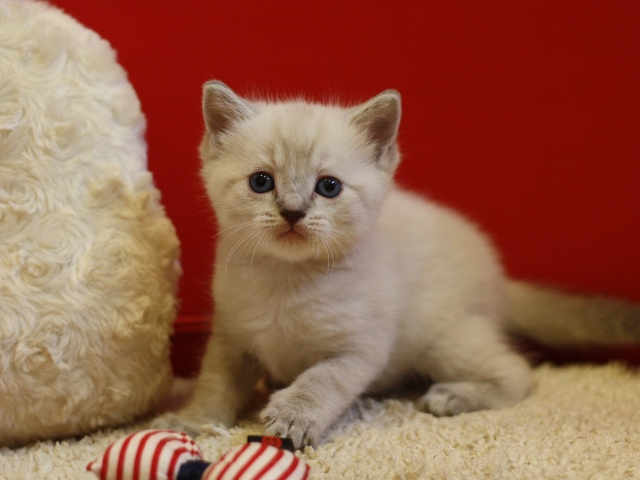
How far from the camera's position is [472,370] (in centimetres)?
154

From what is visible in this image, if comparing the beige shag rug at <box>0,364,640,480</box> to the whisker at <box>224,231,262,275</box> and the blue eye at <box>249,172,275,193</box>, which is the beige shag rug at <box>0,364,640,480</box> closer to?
the whisker at <box>224,231,262,275</box>

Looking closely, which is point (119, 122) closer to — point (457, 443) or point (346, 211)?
point (346, 211)

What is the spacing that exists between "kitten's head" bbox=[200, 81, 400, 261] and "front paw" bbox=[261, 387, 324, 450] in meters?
0.29

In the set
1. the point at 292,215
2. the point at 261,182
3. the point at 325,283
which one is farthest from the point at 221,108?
the point at 325,283

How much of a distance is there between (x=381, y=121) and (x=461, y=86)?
0.67 meters

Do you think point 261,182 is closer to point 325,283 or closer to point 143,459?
point 325,283

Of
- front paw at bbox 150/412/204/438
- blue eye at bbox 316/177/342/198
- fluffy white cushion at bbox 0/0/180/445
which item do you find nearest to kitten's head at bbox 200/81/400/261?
blue eye at bbox 316/177/342/198

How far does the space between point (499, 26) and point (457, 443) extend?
1.26m

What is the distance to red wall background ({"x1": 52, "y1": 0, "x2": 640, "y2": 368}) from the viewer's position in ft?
5.92

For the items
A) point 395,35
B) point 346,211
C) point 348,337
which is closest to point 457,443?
point 348,337

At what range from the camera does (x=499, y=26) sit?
6.15 ft

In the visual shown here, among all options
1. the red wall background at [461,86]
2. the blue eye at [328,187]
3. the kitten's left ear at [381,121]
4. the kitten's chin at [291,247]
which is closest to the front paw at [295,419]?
the kitten's chin at [291,247]

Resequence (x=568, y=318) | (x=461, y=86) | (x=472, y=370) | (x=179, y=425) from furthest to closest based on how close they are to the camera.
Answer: (x=461, y=86) → (x=568, y=318) → (x=472, y=370) → (x=179, y=425)

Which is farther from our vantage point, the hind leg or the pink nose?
the hind leg
